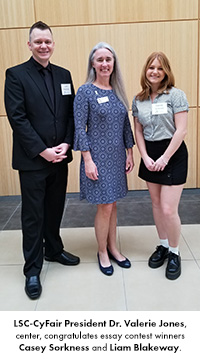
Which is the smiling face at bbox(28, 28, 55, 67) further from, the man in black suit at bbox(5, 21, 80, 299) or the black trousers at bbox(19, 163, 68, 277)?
the black trousers at bbox(19, 163, 68, 277)

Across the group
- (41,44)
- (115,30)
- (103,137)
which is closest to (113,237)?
(103,137)

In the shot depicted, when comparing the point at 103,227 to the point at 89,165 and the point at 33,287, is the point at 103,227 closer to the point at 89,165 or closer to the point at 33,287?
the point at 89,165

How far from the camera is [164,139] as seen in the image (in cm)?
219

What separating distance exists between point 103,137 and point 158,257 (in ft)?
3.56

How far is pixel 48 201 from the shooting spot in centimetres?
245

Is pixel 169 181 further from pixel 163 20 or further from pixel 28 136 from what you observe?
pixel 163 20

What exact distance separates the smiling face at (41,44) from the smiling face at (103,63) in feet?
1.03

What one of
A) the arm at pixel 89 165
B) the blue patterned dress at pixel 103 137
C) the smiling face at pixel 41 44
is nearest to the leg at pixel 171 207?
the blue patterned dress at pixel 103 137

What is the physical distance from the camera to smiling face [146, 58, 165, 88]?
6.86 ft

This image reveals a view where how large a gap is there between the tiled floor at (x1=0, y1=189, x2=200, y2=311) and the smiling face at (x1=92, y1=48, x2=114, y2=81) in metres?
1.49

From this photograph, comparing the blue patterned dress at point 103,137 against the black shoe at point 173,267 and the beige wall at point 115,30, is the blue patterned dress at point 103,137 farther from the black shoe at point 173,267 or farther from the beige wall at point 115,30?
the beige wall at point 115,30

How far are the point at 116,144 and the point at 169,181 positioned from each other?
46 cm

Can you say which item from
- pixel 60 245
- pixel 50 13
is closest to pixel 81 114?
pixel 60 245

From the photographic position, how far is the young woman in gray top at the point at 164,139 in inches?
82.8
